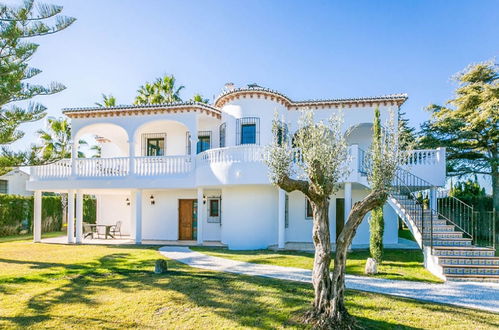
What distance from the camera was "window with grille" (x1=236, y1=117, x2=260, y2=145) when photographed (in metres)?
14.9

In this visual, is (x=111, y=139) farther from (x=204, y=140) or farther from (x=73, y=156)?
(x=204, y=140)

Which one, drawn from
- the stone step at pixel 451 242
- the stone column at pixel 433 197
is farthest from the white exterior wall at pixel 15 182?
the stone step at pixel 451 242

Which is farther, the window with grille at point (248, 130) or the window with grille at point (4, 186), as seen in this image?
the window with grille at point (4, 186)

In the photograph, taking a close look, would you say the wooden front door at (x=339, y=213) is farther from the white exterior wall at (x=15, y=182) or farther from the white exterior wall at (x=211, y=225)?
the white exterior wall at (x=15, y=182)

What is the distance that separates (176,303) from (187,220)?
1131cm

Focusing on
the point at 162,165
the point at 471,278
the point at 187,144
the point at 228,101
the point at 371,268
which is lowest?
the point at 471,278

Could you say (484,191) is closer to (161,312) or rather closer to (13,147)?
(161,312)

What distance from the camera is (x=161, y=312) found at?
621cm

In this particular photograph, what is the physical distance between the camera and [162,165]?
15.6 meters

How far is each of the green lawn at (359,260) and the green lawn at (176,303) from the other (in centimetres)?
238

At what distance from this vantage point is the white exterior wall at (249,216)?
1449 centimetres

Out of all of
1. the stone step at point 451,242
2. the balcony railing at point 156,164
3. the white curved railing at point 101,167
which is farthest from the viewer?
the white curved railing at point 101,167

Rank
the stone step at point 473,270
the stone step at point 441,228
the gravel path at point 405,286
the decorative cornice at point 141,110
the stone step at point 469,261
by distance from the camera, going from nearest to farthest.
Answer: the gravel path at point 405,286 < the stone step at point 473,270 < the stone step at point 469,261 < the stone step at point 441,228 < the decorative cornice at point 141,110

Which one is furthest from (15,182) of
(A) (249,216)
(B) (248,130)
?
(A) (249,216)
